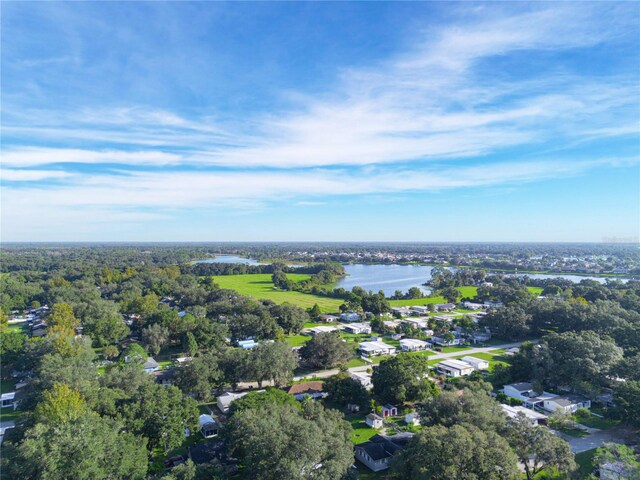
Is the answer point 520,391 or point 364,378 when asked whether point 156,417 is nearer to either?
point 364,378

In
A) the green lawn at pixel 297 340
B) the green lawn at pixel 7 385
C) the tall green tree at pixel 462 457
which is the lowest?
the green lawn at pixel 297 340

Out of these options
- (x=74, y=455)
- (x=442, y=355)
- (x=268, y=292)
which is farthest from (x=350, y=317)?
(x=74, y=455)

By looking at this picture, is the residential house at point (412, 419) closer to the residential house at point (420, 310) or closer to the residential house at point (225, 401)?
the residential house at point (225, 401)

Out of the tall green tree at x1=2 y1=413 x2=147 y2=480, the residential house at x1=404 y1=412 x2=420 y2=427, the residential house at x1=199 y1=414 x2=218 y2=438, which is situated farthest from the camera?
the residential house at x1=404 y1=412 x2=420 y2=427

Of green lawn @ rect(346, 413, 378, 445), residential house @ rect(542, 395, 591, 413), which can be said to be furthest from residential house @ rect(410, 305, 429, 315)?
green lawn @ rect(346, 413, 378, 445)

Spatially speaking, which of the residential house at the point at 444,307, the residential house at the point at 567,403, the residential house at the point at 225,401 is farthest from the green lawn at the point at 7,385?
the residential house at the point at 444,307

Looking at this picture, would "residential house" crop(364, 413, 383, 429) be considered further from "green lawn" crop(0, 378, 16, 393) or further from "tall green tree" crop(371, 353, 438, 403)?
"green lawn" crop(0, 378, 16, 393)

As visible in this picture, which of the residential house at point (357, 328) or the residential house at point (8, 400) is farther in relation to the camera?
the residential house at point (357, 328)
